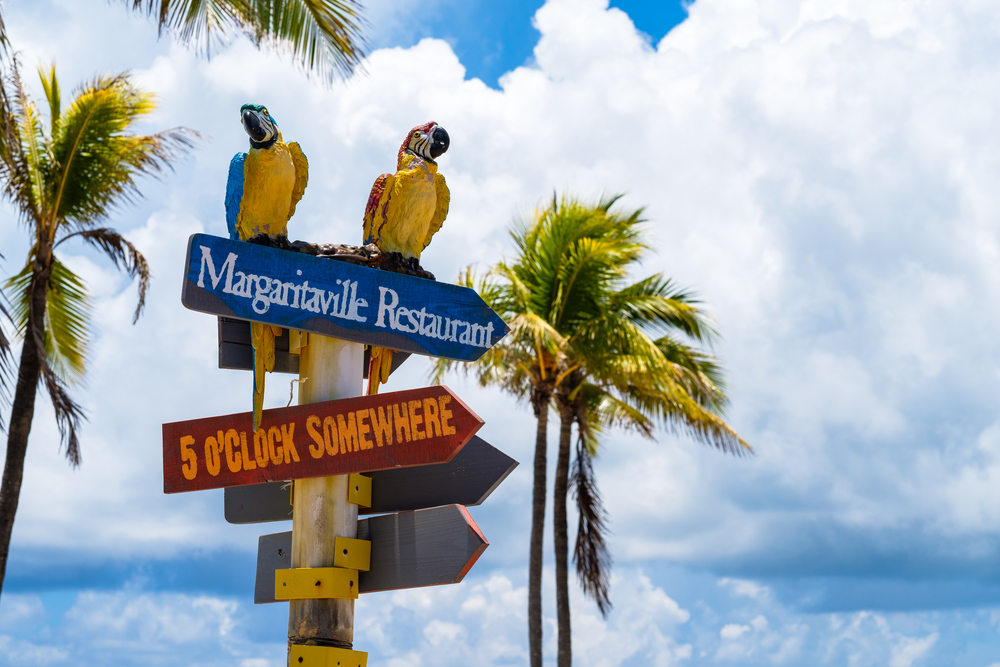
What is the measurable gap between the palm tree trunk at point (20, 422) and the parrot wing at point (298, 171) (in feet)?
21.1

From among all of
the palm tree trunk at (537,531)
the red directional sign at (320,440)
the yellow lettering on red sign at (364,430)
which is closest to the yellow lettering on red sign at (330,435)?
the red directional sign at (320,440)

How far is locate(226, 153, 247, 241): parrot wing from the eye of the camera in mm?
4832

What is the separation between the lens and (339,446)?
4398mm

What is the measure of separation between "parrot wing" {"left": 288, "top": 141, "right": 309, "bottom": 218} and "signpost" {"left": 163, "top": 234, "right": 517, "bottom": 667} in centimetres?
76

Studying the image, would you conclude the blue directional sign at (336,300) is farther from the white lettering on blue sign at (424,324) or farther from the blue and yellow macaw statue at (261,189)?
the blue and yellow macaw statue at (261,189)

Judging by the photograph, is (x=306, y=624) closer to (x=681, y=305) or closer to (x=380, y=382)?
(x=380, y=382)

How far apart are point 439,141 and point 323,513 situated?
81.5 inches

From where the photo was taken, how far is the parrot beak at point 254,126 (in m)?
4.90

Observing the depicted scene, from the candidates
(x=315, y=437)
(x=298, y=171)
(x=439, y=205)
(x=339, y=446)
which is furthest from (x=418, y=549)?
(x=298, y=171)

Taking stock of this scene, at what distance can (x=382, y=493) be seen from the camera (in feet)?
15.5

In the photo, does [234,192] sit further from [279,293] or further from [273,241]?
[279,293]

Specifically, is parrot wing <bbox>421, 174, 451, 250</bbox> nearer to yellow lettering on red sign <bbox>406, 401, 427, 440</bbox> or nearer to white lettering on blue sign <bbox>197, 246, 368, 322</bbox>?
white lettering on blue sign <bbox>197, 246, 368, 322</bbox>

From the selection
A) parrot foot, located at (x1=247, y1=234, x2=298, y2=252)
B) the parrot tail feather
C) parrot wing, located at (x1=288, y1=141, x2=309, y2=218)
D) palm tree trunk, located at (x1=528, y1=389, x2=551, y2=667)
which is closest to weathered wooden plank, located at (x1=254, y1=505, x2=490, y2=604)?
the parrot tail feather

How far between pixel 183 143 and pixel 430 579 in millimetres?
9325
